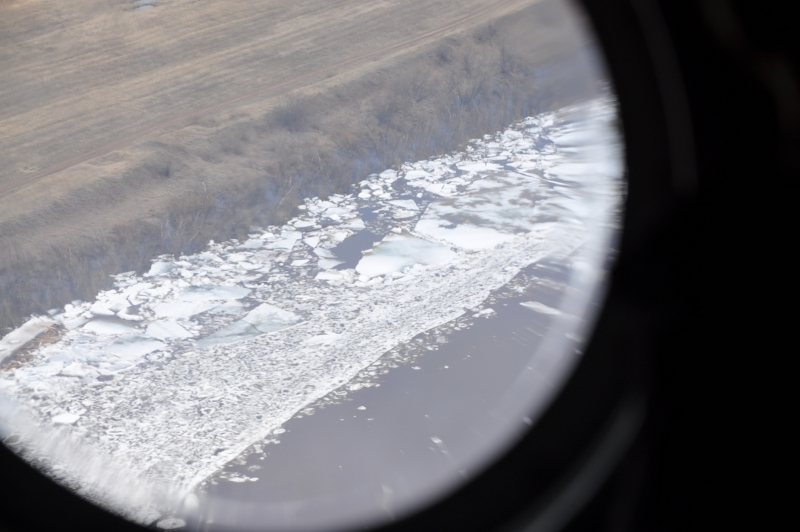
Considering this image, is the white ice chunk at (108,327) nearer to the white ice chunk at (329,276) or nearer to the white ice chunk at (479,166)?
the white ice chunk at (329,276)

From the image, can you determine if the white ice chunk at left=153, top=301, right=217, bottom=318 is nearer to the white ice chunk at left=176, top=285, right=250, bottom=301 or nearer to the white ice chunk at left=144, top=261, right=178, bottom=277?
the white ice chunk at left=176, top=285, right=250, bottom=301

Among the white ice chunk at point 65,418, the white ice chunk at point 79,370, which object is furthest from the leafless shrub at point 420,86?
the white ice chunk at point 65,418

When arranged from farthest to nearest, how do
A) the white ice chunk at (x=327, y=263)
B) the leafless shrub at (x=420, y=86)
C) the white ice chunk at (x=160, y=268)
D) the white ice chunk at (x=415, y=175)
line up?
the leafless shrub at (x=420, y=86), the white ice chunk at (x=415, y=175), the white ice chunk at (x=327, y=263), the white ice chunk at (x=160, y=268)

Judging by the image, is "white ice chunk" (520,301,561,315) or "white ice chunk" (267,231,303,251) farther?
"white ice chunk" (267,231,303,251)

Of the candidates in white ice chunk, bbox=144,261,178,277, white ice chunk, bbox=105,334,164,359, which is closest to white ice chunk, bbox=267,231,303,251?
white ice chunk, bbox=144,261,178,277

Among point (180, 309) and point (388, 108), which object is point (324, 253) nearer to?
point (180, 309)

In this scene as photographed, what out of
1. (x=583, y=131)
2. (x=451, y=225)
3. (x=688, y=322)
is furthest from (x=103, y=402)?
(x=583, y=131)
